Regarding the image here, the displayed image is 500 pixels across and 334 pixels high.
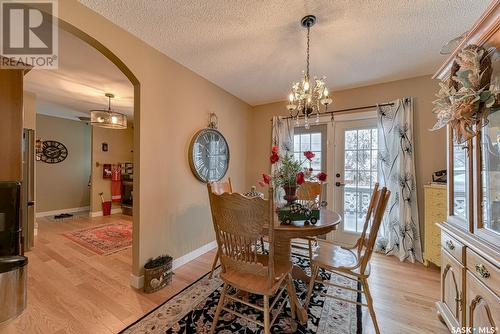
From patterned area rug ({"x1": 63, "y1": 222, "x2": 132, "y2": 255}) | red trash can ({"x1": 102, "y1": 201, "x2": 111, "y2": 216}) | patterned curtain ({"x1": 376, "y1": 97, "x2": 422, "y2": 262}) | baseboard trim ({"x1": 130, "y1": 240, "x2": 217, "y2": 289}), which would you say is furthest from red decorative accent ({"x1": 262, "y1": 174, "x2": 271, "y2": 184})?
red trash can ({"x1": 102, "y1": 201, "x2": 111, "y2": 216})

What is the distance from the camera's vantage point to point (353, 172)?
3330 millimetres

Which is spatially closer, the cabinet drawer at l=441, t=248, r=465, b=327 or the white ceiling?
the cabinet drawer at l=441, t=248, r=465, b=327

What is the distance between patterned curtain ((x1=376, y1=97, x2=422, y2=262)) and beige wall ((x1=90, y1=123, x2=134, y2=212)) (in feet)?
20.4

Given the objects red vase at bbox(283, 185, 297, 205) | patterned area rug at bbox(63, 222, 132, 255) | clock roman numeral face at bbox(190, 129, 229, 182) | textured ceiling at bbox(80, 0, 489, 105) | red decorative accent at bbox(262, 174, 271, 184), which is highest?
textured ceiling at bbox(80, 0, 489, 105)

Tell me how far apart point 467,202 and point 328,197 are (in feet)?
7.13

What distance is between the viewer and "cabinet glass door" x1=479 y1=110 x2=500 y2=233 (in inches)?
44.8

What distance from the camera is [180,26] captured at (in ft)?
6.33

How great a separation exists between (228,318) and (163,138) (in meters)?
1.92

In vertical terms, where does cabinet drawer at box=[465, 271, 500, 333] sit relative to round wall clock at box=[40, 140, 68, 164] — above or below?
below

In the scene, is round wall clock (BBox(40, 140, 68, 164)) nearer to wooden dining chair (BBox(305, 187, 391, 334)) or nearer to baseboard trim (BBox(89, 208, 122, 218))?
baseboard trim (BBox(89, 208, 122, 218))

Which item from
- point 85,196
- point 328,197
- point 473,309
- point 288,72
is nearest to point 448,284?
point 473,309

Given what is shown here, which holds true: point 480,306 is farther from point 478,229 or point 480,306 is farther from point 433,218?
point 433,218

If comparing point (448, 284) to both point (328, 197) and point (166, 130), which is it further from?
point (166, 130)

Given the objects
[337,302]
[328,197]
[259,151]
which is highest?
[259,151]
